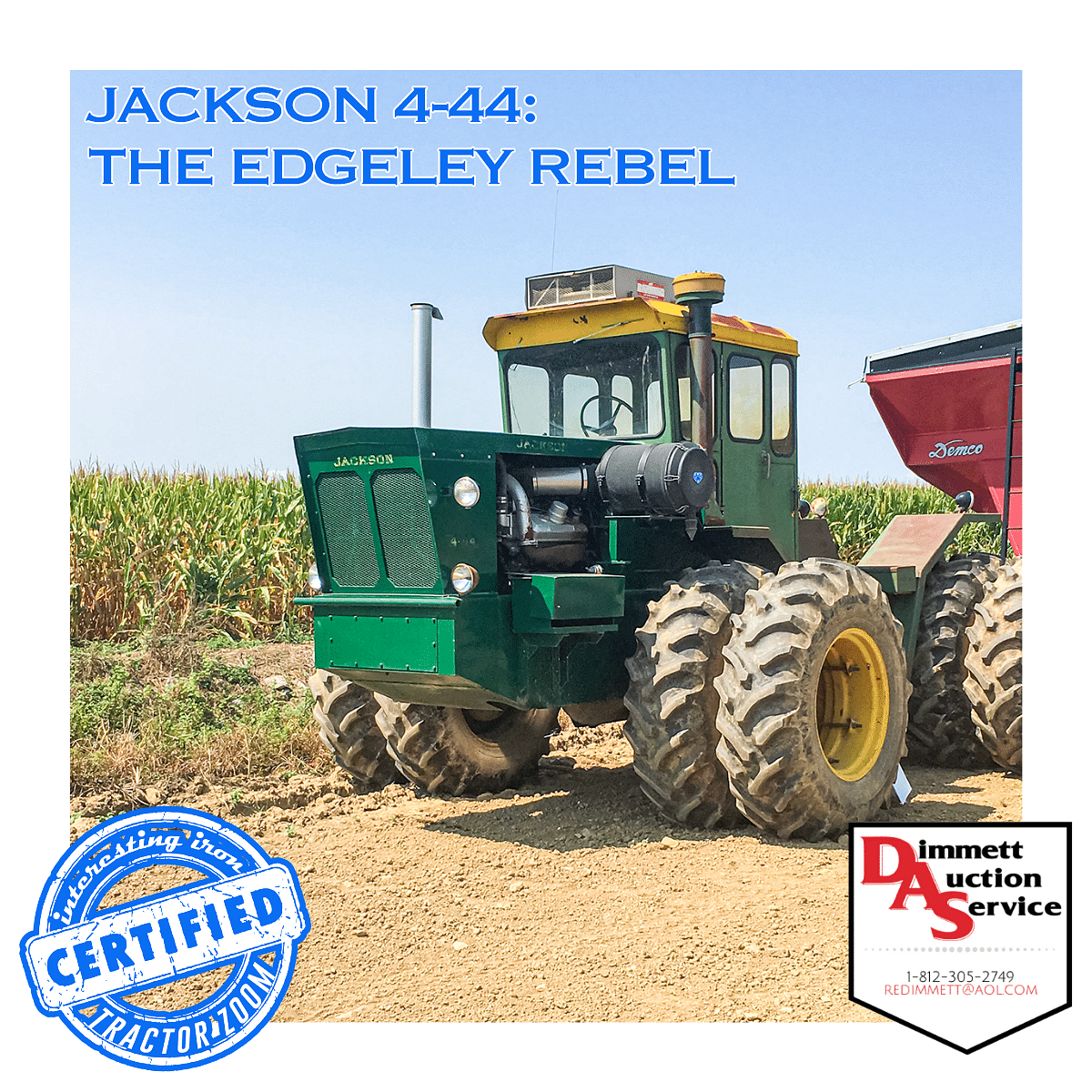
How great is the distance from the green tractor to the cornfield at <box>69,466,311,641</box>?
493 cm

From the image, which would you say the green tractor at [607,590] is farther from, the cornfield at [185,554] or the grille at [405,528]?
the cornfield at [185,554]

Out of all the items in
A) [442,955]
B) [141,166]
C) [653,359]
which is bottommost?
[442,955]

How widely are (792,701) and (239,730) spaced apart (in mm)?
4013

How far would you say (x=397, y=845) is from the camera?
6.41 meters

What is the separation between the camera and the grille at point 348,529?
639cm

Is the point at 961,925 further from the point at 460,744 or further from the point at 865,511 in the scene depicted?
the point at 865,511

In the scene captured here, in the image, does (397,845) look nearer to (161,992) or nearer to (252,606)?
(161,992)

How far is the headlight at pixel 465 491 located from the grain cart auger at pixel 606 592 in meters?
0.01

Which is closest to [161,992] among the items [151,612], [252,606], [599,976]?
[599,976]

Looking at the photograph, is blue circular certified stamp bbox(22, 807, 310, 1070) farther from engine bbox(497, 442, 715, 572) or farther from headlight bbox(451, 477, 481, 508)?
engine bbox(497, 442, 715, 572)

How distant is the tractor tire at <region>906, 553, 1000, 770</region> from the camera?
819cm

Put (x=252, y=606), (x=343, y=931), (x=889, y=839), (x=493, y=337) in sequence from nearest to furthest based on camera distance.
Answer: (x=889, y=839), (x=343, y=931), (x=493, y=337), (x=252, y=606)

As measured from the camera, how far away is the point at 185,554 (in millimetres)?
12562

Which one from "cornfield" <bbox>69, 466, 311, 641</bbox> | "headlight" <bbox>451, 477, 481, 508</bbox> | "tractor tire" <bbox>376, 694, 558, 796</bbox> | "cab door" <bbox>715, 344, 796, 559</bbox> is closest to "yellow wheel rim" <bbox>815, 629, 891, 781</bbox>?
"cab door" <bbox>715, 344, 796, 559</bbox>
